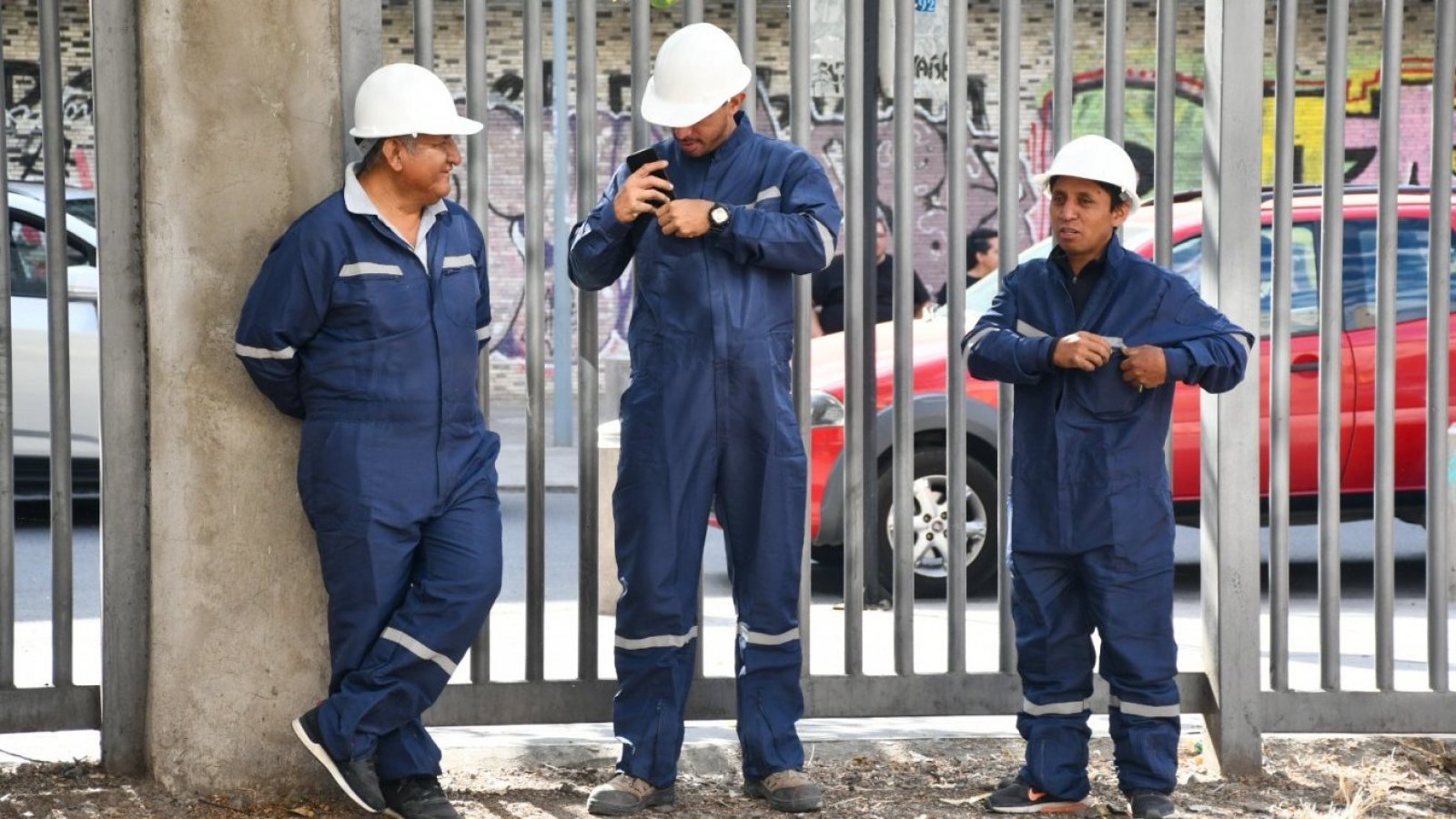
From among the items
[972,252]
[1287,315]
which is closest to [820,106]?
[972,252]

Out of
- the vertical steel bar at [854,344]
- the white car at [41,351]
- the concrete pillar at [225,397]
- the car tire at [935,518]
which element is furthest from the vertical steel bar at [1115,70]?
the white car at [41,351]

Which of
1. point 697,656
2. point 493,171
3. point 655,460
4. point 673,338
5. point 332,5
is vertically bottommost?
point 697,656

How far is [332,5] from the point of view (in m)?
5.20

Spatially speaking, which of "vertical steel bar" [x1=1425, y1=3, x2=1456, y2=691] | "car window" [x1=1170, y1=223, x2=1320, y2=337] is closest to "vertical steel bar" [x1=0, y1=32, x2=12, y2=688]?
"vertical steel bar" [x1=1425, y1=3, x2=1456, y2=691]

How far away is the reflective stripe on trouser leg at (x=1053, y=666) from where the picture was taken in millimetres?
5129

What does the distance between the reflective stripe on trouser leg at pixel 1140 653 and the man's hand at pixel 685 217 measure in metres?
1.32

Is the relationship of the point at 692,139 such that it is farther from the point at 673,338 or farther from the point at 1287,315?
the point at 1287,315

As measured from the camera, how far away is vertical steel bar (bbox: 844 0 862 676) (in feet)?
18.1

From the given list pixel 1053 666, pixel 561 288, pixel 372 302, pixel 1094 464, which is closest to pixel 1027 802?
pixel 1053 666

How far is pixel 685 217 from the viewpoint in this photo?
495 cm

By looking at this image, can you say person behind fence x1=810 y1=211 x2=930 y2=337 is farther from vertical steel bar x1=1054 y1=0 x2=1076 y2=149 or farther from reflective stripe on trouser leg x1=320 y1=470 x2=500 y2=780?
reflective stripe on trouser leg x1=320 y1=470 x2=500 y2=780

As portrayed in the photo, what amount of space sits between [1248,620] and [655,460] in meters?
1.82

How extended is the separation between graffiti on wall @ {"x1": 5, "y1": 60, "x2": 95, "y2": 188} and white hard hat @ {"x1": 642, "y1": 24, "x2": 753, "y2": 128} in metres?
15.6

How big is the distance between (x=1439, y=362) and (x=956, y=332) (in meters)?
1.42
